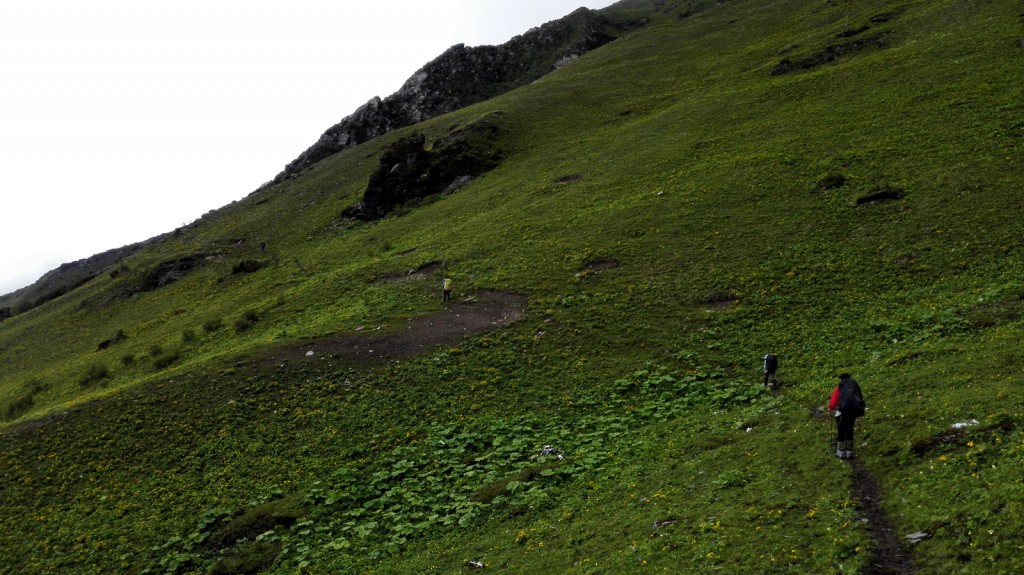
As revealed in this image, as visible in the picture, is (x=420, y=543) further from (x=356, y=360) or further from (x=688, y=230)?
(x=688, y=230)

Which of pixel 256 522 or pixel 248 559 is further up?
pixel 256 522

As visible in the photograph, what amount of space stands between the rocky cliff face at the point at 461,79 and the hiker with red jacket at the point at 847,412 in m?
118

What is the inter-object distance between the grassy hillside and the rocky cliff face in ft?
225

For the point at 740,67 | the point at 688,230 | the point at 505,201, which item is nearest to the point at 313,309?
the point at 505,201

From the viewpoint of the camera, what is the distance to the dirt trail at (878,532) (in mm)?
11683

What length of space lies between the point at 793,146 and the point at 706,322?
26422 millimetres

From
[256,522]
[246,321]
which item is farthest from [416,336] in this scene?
[246,321]

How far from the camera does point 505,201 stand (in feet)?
207

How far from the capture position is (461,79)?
13562cm

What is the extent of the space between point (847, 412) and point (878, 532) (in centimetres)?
429

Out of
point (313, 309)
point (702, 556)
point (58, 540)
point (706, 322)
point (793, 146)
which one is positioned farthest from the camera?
point (793, 146)

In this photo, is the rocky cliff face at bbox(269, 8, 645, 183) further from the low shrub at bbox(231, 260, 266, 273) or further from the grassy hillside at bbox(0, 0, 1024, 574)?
the grassy hillside at bbox(0, 0, 1024, 574)

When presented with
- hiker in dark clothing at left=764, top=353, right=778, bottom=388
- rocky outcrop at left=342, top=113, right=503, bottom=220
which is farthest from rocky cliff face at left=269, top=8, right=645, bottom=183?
hiker in dark clothing at left=764, top=353, right=778, bottom=388

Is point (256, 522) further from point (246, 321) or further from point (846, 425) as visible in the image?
point (246, 321)
